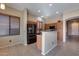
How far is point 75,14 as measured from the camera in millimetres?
7559

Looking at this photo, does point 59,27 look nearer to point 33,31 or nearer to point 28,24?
point 33,31

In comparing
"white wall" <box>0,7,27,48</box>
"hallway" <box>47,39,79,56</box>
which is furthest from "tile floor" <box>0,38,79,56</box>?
"white wall" <box>0,7,27,48</box>

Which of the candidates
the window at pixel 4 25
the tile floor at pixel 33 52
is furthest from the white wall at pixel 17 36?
A: the tile floor at pixel 33 52

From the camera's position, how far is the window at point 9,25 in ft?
20.4

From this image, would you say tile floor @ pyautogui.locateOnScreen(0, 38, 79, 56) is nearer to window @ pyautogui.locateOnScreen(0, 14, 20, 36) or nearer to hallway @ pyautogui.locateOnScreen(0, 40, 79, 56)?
hallway @ pyautogui.locateOnScreen(0, 40, 79, 56)

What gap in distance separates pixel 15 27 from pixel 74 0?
638 cm

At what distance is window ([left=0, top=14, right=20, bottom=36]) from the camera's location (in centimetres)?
621

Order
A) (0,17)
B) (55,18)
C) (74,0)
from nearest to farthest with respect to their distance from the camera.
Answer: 1. (74,0)
2. (0,17)
3. (55,18)

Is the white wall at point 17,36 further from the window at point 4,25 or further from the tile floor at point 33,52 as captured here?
the tile floor at point 33,52

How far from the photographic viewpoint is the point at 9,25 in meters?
6.77

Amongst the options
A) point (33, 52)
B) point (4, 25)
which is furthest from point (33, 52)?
point (4, 25)

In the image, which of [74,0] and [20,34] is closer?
[74,0]

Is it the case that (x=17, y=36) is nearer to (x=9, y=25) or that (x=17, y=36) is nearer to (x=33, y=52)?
(x=9, y=25)

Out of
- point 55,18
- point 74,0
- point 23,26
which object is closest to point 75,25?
point 55,18
